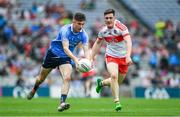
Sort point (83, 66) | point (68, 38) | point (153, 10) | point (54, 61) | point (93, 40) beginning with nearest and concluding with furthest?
point (83, 66)
point (68, 38)
point (54, 61)
point (93, 40)
point (153, 10)

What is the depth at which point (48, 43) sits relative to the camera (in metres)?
37.7

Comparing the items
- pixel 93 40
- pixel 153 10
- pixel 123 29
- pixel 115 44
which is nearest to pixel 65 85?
pixel 115 44

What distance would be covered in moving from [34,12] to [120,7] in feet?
16.1

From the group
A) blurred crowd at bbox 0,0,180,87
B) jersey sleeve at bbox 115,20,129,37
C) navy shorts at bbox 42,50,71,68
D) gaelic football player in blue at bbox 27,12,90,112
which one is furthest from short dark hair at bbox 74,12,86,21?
blurred crowd at bbox 0,0,180,87

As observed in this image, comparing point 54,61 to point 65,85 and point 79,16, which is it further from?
point 79,16

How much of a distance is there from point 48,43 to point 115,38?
1798 centimetres

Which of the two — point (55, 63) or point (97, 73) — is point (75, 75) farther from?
point (55, 63)

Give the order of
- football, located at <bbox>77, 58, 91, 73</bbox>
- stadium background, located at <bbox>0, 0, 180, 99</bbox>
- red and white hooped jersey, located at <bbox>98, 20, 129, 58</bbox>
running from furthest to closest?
stadium background, located at <bbox>0, 0, 180, 99</bbox> → red and white hooped jersey, located at <bbox>98, 20, 129, 58</bbox> → football, located at <bbox>77, 58, 91, 73</bbox>

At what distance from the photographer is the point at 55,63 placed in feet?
67.6

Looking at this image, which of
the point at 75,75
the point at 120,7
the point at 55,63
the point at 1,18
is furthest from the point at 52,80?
the point at 55,63

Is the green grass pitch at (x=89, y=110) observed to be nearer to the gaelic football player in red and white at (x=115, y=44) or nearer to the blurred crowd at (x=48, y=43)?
the gaelic football player in red and white at (x=115, y=44)

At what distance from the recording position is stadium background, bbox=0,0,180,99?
3503 cm

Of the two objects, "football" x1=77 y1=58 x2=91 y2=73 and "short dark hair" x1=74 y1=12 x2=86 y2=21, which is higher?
"short dark hair" x1=74 y1=12 x2=86 y2=21

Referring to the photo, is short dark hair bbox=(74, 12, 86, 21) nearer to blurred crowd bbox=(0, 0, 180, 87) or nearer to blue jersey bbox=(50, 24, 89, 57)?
blue jersey bbox=(50, 24, 89, 57)
